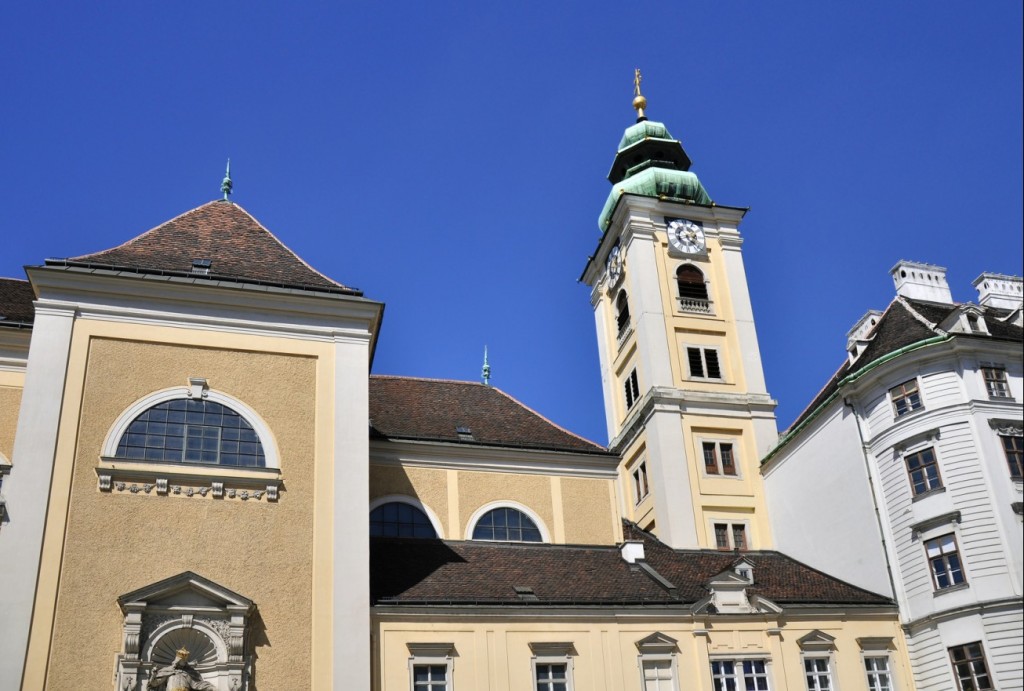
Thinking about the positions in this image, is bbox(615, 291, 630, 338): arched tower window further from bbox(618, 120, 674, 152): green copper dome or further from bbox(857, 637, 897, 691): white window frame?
bbox(857, 637, 897, 691): white window frame

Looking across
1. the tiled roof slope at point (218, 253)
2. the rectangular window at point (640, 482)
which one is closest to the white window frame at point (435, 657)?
the tiled roof slope at point (218, 253)

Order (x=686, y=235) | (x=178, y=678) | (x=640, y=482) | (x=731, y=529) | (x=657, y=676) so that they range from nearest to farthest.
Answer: (x=178, y=678) → (x=657, y=676) → (x=731, y=529) → (x=640, y=482) → (x=686, y=235)

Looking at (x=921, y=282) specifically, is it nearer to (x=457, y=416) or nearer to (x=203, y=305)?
(x=457, y=416)

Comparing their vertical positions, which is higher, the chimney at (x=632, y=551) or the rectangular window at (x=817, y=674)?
the chimney at (x=632, y=551)

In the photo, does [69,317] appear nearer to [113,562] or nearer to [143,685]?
[113,562]

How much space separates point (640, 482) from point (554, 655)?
14801 millimetres

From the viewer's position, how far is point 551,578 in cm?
2520

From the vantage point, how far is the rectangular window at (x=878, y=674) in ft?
82.9

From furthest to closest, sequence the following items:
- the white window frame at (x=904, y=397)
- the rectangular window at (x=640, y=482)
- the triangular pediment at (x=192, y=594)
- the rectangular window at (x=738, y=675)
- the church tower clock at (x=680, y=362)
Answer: the rectangular window at (x=640, y=482) → the church tower clock at (x=680, y=362) → the white window frame at (x=904, y=397) → the rectangular window at (x=738, y=675) → the triangular pediment at (x=192, y=594)

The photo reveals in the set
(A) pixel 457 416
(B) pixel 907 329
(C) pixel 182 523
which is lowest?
(C) pixel 182 523

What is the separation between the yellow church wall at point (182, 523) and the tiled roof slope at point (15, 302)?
341cm

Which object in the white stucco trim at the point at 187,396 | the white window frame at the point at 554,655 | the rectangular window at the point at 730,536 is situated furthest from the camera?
the rectangular window at the point at 730,536

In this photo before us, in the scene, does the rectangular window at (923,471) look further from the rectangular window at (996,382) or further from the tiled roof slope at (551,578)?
the tiled roof slope at (551,578)

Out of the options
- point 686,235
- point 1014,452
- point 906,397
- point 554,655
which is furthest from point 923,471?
point 686,235
